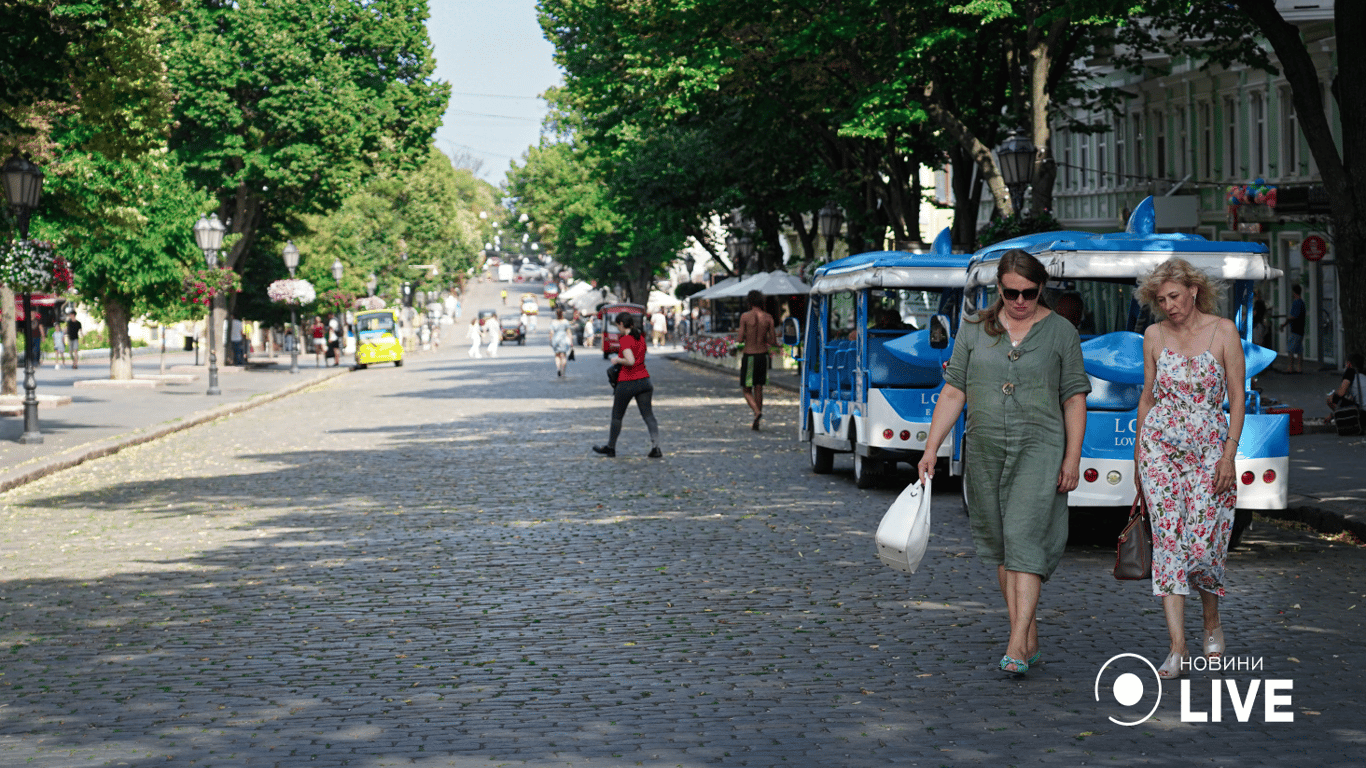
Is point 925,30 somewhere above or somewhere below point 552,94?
below

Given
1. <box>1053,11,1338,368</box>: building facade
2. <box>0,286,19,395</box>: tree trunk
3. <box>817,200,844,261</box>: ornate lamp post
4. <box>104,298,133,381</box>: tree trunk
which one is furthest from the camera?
<box>104,298,133,381</box>: tree trunk

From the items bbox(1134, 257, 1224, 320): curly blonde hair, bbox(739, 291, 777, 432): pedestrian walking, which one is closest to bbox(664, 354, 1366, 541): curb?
bbox(1134, 257, 1224, 320): curly blonde hair

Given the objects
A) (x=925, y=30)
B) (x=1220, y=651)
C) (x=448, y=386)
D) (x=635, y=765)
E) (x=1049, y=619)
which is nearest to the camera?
(x=635, y=765)

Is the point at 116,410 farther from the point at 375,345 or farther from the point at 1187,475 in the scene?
the point at 375,345

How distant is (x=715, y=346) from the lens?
53.3m

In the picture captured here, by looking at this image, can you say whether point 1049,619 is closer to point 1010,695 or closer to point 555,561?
point 1010,695

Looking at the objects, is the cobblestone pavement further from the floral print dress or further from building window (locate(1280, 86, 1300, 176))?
building window (locate(1280, 86, 1300, 176))

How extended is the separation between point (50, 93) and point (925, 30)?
13.8 meters

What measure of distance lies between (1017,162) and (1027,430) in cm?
1663

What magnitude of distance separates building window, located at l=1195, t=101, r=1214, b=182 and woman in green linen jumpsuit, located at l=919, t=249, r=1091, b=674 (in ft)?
129

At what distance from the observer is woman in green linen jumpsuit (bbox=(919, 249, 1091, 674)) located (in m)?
7.41

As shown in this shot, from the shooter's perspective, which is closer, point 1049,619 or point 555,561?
point 1049,619

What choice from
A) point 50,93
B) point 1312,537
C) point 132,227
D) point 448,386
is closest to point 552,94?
point 448,386

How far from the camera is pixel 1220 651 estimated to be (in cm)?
769
